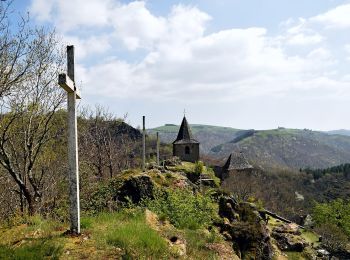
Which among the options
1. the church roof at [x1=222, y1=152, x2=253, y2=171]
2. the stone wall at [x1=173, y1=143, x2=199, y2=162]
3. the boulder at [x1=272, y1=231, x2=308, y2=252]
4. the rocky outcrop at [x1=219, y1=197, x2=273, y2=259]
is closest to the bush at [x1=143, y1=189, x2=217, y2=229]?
the rocky outcrop at [x1=219, y1=197, x2=273, y2=259]

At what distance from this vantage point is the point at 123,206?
12.6 m

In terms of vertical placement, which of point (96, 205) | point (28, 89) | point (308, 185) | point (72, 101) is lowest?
point (308, 185)

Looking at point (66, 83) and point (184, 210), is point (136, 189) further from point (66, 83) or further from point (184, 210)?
point (66, 83)

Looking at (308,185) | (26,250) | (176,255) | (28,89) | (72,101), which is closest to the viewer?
(26,250)

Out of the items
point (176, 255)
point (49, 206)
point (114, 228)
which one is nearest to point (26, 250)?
point (114, 228)

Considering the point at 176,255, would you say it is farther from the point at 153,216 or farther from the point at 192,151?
the point at 192,151

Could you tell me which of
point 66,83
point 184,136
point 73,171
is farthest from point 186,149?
point 66,83

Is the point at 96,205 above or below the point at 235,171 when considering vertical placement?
above

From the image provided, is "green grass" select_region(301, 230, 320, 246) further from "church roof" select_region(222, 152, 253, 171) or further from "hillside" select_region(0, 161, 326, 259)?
"hillside" select_region(0, 161, 326, 259)

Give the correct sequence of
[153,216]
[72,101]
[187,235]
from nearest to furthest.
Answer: [72,101], [187,235], [153,216]

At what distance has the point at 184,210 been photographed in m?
11.3

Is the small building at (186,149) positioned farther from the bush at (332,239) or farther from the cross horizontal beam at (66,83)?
the cross horizontal beam at (66,83)

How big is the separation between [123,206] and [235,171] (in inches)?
2742

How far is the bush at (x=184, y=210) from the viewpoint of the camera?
428 inches
